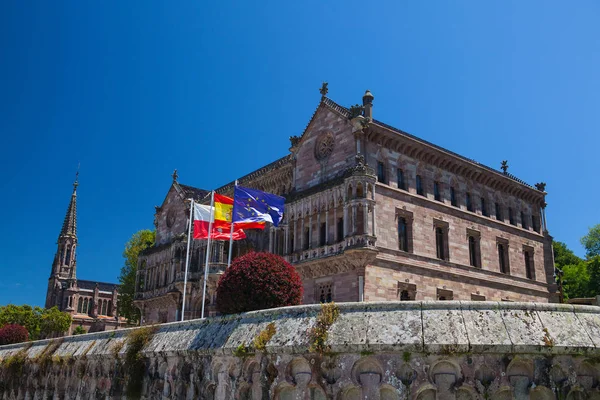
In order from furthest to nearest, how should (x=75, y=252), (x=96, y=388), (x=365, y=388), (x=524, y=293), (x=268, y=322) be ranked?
(x=75, y=252) → (x=524, y=293) → (x=96, y=388) → (x=268, y=322) → (x=365, y=388)

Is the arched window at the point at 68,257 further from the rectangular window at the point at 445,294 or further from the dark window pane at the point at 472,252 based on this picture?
the rectangular window at the point at 445,294

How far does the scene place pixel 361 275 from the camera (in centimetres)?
2867

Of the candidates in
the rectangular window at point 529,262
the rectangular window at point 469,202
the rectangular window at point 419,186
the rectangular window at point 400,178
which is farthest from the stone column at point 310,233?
the rectangular window at point 529,262

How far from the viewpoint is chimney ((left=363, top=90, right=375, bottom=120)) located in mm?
32188

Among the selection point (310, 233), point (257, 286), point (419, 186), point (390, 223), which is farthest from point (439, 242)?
point (257, 286)

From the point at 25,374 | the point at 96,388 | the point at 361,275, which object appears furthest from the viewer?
the point at 361,275

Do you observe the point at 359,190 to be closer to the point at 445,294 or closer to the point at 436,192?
the point at 436,192

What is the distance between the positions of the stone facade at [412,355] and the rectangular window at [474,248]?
27.0 meters

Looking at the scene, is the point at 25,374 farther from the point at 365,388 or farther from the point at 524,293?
the point at 524,293

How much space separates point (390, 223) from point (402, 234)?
1442 mm

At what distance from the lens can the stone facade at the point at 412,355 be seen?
855cm

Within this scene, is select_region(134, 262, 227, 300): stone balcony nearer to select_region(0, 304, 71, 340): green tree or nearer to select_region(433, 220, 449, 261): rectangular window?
select_region(433, 220, 449, 261): rectangular window

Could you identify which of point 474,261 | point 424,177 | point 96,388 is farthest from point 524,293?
point 96,388

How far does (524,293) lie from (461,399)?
3318 centimetres
